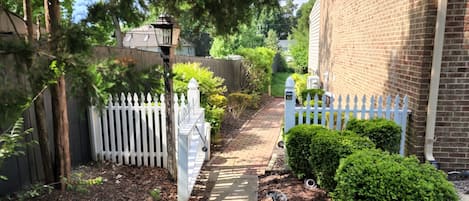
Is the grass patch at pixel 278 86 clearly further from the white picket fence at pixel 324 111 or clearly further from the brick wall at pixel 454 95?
the brick wall at pixel 454 95

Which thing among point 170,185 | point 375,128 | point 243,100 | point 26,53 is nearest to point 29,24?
point 26,53

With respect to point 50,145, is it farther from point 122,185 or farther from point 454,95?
point 454,95

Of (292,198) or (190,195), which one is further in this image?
(190,195)

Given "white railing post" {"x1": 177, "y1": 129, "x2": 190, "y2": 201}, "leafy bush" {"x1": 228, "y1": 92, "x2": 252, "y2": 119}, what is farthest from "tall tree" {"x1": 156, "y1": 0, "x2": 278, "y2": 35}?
"leafy bush" {"x1": 228, "y1": 92, "x2": 252, "y2": 119}

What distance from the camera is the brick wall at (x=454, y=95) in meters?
3.98

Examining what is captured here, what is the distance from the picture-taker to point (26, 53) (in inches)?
79.6

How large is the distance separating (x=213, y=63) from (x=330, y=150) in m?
8.73

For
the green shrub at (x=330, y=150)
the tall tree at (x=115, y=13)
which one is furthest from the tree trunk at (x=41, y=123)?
the green shrub at (x=330, y=150)

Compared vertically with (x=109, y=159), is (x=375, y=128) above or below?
above

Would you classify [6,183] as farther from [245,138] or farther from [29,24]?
[245,138]

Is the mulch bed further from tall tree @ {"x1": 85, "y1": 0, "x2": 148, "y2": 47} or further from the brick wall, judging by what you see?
tall tree @ {"x1": 85, "y1": 0, "x2": 148, "y2": 47}

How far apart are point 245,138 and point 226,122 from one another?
5.87 ft

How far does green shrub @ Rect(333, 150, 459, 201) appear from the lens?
2.50 m

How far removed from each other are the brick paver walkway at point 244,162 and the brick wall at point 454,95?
2.50 metres
